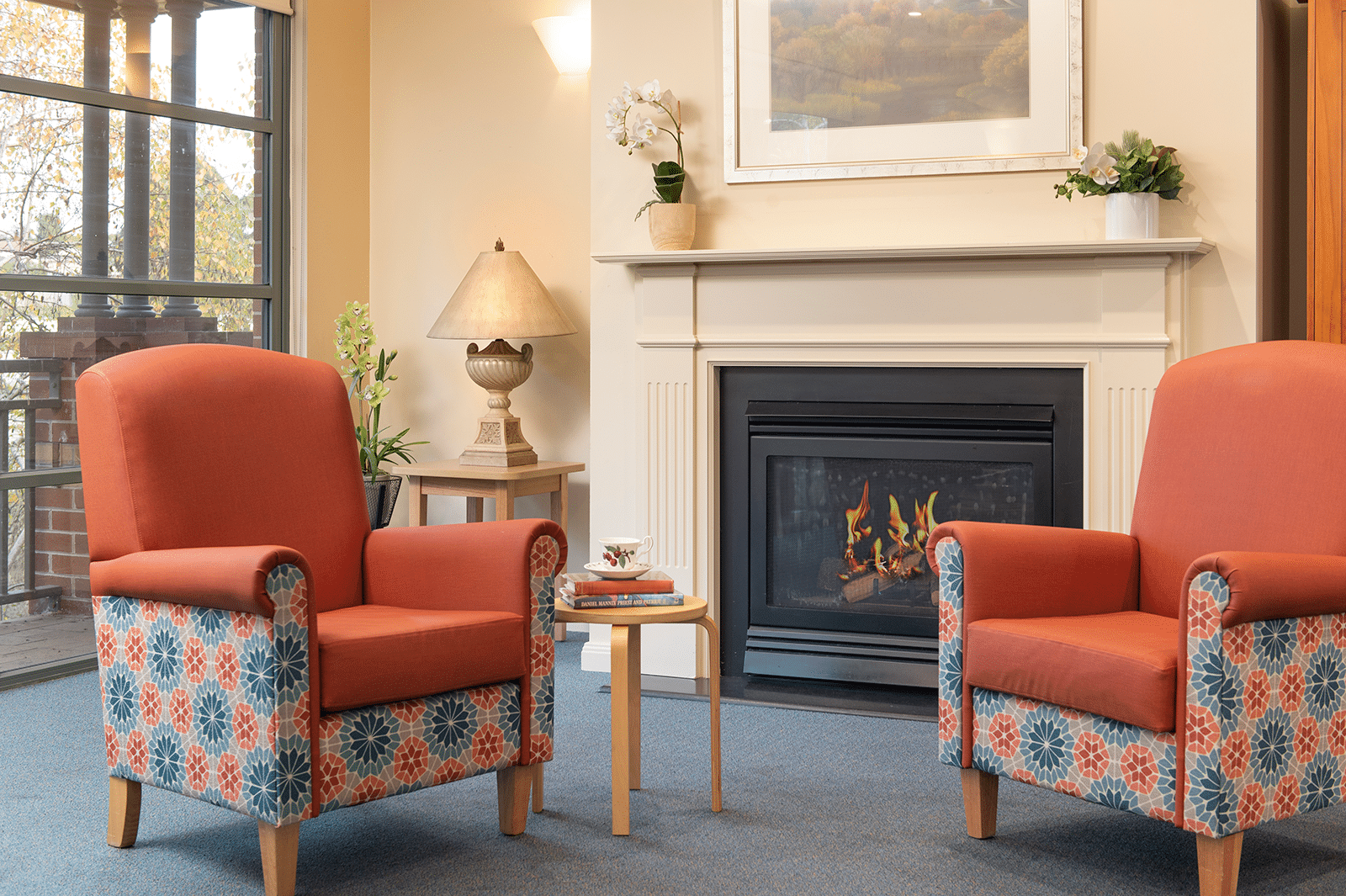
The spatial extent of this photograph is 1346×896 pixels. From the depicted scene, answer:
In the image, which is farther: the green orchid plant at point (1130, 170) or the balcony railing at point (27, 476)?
the balcony railing at point (27, 476)

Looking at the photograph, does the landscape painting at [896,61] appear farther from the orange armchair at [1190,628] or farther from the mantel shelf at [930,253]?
the orange armchair at [1190,628]

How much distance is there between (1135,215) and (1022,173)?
13.8 inches

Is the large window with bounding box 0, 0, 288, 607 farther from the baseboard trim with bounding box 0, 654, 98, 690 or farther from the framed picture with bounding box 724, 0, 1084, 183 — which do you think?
the framed picture with bounding box 724, 0, 1084, 183

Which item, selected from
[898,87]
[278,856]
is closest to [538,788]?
[278,856]

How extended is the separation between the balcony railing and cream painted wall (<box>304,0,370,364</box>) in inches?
38.0

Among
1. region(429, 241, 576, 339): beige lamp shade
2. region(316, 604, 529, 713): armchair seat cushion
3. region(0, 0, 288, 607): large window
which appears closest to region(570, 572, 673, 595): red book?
region(316, 604, 529, 713): armchair seat cushion

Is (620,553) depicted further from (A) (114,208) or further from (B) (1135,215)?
(A) (114,208)

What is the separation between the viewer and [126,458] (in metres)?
2.21

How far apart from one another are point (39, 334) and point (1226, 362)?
332cm

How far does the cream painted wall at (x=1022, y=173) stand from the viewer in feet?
10.3

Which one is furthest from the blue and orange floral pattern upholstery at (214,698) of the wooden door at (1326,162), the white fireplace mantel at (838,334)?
the wooden door at (1326,162)

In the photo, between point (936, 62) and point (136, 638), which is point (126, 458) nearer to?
point (136, 638)

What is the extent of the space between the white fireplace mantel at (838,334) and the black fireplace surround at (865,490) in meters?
0.06

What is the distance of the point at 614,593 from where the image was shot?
2.38 meters
